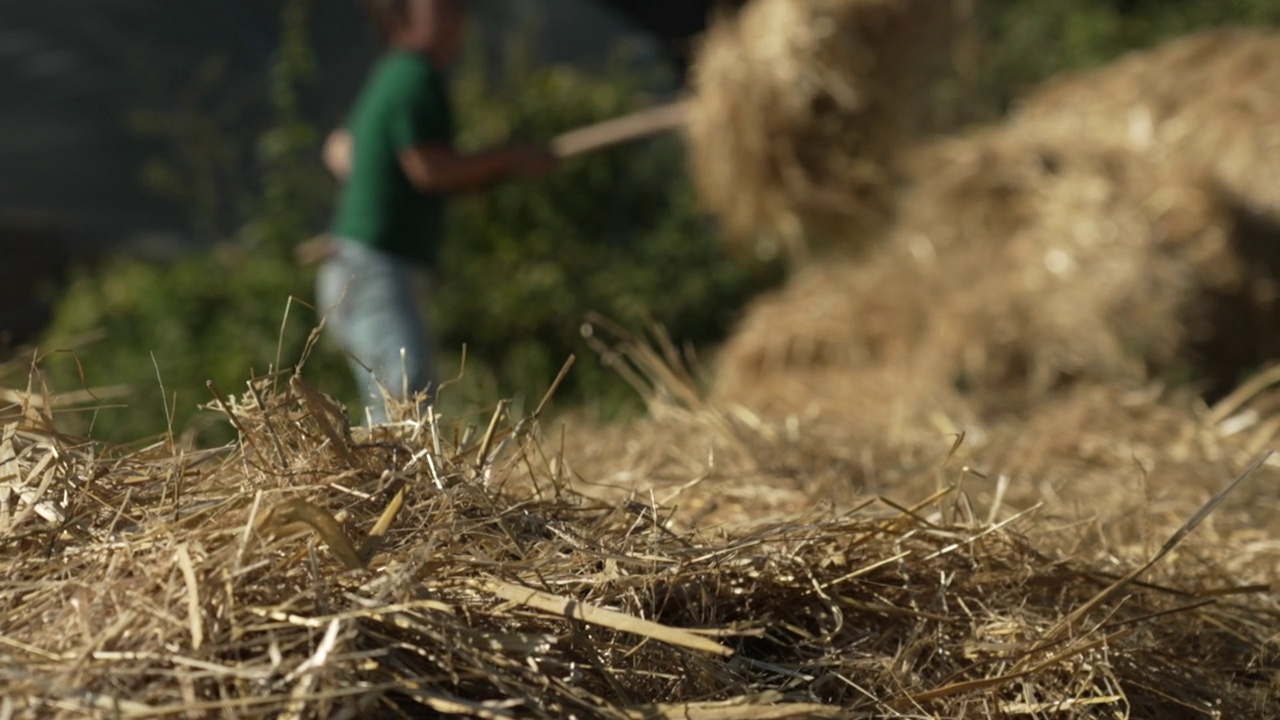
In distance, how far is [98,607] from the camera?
1331 millimetres

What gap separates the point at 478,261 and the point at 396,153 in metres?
2.19

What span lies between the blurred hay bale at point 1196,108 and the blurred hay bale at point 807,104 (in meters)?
0.73

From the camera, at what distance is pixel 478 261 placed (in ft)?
20.1

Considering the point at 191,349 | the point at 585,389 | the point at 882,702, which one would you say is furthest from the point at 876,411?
the point at 191,349

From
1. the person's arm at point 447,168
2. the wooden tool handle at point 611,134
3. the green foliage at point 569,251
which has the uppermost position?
the person's arm at point 447,168

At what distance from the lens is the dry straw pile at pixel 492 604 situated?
1.29 m

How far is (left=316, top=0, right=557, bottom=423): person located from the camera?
3.88 metres

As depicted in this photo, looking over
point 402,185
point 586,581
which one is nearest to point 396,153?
point 402,185

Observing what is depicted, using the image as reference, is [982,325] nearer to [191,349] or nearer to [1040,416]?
[1040,416]

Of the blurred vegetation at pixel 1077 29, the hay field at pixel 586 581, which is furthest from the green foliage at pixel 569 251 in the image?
the hay field at pixel 586 581

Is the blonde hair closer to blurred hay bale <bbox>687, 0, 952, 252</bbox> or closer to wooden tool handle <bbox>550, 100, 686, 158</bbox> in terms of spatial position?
wooden tool handle <bbox>550, 100, 686, 158</bbox>

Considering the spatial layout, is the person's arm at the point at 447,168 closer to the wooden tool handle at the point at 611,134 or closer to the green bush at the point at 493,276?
the wooden tool handle at the point at 611,134

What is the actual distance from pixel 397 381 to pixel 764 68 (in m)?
1.64

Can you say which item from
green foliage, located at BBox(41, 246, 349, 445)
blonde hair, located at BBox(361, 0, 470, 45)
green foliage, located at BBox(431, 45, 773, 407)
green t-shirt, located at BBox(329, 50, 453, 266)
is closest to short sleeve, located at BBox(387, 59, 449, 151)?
green t-shirt, located at BBox(329, 50, 453, 266)
